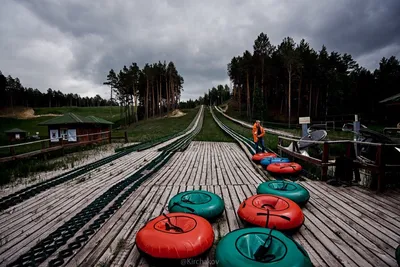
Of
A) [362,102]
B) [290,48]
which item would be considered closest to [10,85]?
[290,48]

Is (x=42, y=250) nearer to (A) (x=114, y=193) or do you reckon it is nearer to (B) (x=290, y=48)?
(A) (x=114, y=193)

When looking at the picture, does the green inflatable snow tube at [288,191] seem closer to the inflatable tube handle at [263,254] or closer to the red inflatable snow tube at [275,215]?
the red inflatable snow tube at [275,215]

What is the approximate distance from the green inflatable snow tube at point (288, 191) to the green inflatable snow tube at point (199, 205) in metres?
1.13

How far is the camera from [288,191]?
3.69 meters

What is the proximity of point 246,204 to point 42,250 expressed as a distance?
2853 millimetres

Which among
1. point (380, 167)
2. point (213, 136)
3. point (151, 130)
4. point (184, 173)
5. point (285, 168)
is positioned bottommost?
point (184, 173)

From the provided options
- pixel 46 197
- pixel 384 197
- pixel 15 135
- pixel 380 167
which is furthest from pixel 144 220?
pixel 15 135

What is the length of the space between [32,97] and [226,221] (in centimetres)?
10899

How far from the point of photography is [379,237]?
2723mm

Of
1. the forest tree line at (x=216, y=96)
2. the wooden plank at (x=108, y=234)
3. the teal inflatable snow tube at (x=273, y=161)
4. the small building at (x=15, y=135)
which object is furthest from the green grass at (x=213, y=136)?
the forest tree line at (x=216, y=96)

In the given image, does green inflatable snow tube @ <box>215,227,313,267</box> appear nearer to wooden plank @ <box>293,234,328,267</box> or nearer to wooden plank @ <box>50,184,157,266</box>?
wooden plank @ <box>293,234,328,267</box>

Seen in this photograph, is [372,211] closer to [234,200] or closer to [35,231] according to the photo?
[234,200]

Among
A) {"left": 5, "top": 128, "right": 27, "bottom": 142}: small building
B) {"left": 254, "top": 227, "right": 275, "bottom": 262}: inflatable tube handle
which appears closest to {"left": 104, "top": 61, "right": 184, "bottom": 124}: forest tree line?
{"left": 5, "top": 128, "right": 27, "bottom": 142}: small building

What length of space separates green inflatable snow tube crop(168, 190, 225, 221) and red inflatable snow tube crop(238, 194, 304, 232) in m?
0.40
